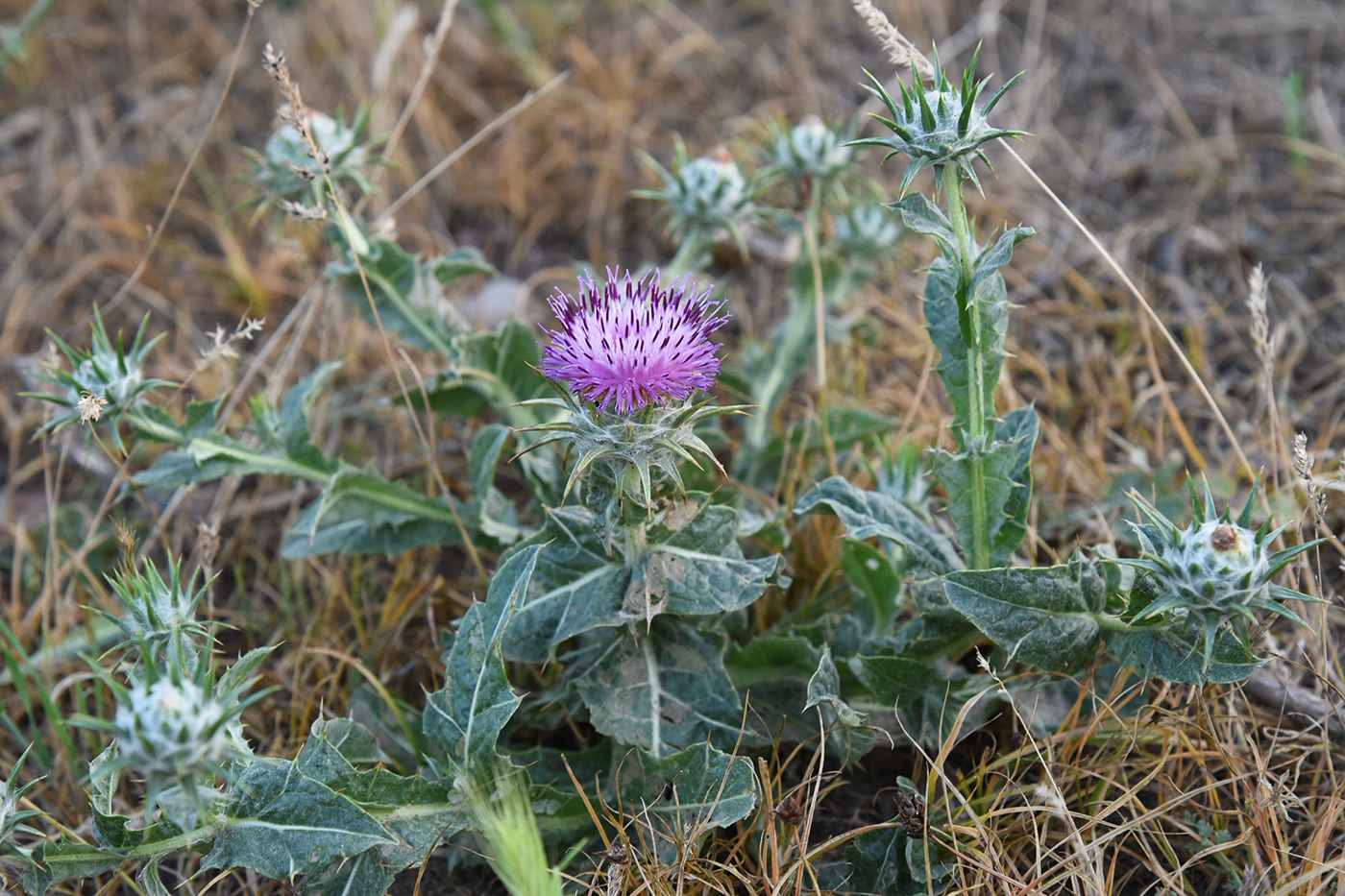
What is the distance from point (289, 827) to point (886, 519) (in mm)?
1670

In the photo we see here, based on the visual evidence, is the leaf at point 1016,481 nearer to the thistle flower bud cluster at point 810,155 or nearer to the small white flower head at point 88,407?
the thistle flower bud cluster at point 810,155

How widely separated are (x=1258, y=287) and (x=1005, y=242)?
1.11 meters

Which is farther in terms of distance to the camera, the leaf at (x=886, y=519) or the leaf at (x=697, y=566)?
the leaf at (x=886, y=519)


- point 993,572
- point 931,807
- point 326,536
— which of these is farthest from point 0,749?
point 993,572

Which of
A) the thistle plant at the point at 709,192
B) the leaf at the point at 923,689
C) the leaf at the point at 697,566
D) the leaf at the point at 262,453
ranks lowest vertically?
the leaf at the point at 923,689

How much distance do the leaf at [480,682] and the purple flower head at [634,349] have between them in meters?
0.46

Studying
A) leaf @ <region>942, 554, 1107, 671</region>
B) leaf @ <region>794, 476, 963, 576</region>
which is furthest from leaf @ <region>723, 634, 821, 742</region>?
leaf @ <region>942, 554, 1107, 671</region>

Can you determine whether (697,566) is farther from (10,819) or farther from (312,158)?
(312,158)

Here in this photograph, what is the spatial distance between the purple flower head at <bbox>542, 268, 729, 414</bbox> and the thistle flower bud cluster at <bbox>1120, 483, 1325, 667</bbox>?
42.9 inches

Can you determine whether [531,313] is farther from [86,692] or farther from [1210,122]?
[1210,122]

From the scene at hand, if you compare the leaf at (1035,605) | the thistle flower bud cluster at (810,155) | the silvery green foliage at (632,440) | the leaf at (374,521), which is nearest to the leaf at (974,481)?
the leaf at (1035,605)

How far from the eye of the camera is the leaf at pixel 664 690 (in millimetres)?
2680

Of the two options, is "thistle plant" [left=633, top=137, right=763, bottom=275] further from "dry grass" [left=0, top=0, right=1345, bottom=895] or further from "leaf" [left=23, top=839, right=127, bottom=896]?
"leaf" [left=23, top=839, right=127, bottom=896]

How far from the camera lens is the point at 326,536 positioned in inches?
131
